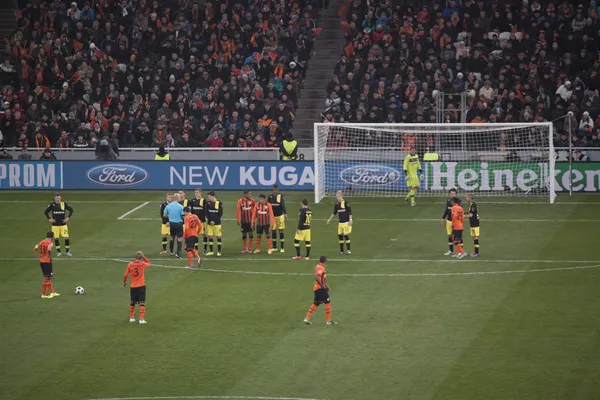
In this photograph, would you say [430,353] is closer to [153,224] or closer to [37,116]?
[153,224]

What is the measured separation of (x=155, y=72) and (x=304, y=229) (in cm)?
1991

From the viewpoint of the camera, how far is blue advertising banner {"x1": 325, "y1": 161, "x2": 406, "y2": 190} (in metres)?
43.9

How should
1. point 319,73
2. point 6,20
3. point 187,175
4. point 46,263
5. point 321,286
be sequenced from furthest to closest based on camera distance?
point 6,20, point 319,73, point 187,175, point 46,263, point 321,286

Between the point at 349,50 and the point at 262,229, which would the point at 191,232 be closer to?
the point at 262,229

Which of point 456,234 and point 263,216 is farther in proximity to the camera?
point 263,216

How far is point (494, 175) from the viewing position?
43094 mm

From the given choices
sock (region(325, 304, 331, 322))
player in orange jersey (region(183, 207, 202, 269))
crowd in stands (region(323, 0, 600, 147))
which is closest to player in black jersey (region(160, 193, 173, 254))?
player in orange jersey (region(183, 207, 202, 269))

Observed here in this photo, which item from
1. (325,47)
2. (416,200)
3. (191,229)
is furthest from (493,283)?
(325,47)

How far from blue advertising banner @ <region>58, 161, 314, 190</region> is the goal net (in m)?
1.47

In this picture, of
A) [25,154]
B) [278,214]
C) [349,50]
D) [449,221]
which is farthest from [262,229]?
[349,50]

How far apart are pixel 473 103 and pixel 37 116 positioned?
1878 centimetres

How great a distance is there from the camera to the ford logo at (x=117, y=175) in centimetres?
4584

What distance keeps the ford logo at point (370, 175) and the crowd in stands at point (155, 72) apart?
4.39m

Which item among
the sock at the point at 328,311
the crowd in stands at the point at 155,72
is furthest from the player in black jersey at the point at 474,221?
the crowd in stands at the point at 155,72
